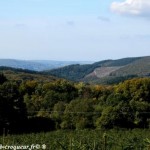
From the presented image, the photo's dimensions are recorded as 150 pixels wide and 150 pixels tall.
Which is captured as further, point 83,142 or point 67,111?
point 67,111

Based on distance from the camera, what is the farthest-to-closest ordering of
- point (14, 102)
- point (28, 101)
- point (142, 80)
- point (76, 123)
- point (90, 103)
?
point (142, 80) < point (28, 101) < point (90, 103) < point (76, 123) < point (14, 102)

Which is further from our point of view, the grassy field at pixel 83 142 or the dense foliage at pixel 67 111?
the dense foliage at pixel 67 111

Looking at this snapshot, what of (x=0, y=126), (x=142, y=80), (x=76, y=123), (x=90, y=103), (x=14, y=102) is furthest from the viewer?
(x=142, y=80)

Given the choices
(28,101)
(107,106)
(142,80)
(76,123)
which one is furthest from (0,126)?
(142,80)

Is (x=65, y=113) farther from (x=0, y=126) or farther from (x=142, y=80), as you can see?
(x=142, y=80)

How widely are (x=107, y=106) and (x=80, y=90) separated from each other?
3106cm

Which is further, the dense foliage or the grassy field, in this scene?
the dense foliage

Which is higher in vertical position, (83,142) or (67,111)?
(83,142)

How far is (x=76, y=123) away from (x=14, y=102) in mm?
12624

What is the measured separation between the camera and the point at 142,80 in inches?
4464

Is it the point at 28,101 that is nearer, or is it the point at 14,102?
the point at 14,102

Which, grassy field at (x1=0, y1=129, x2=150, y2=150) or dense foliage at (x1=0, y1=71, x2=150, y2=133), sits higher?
grassy field at (x1=0, y1=129, x2=150, y2=150)

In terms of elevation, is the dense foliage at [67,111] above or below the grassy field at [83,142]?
below

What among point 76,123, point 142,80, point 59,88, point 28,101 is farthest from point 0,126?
point 142,80
